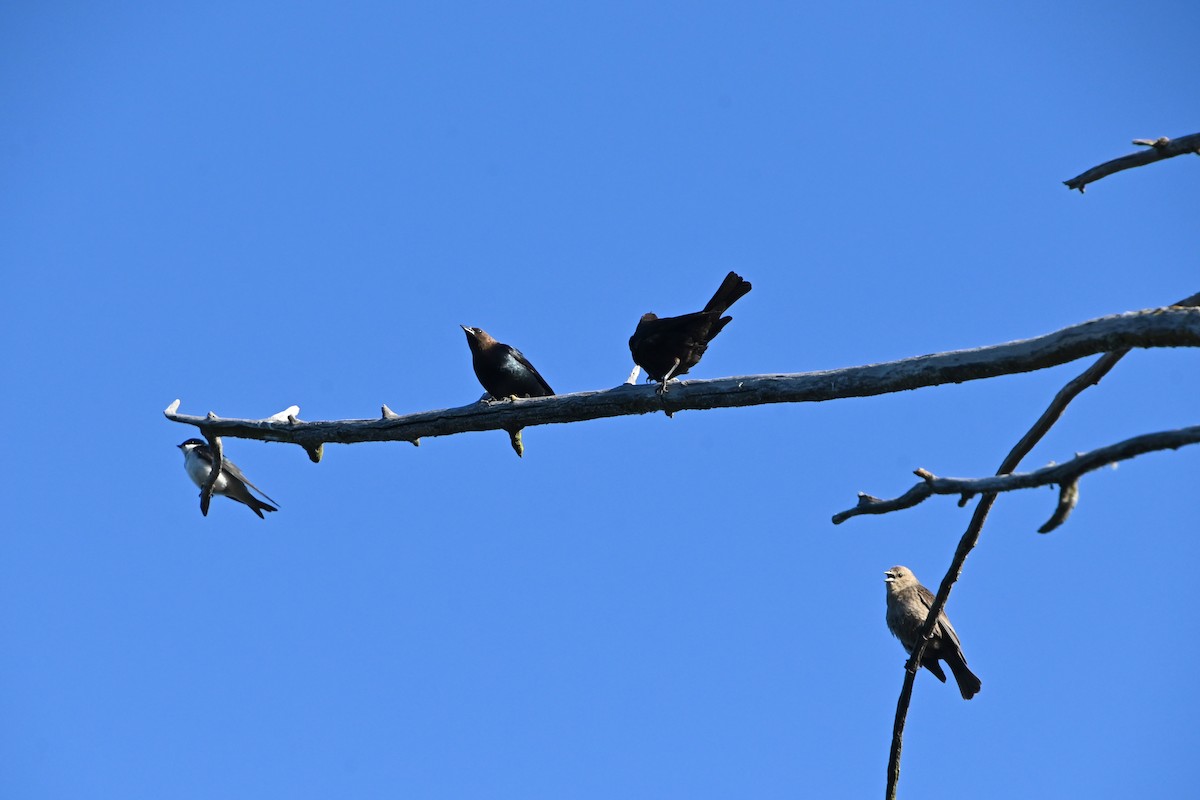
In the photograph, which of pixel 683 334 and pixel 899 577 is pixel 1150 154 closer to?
pixel 683 334

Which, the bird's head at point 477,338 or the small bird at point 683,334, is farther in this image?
the bird's head at point 477,338

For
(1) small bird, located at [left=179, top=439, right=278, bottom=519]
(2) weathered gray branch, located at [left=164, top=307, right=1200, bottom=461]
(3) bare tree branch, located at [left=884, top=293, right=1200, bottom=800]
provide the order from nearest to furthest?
(2) weathered gray branch, located at [left=164, top=307, right=1200, bottom=461]
(3) bare tree branch, located at [left=884, top=293, right=1200, bottom=800]
(1) small bird, located at [left=179, top=439, right=278, bottom=519]

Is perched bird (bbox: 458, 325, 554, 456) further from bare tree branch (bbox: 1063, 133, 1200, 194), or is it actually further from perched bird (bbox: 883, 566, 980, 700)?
bare tree branch (bbox: 1063, 133, 1200, 194)

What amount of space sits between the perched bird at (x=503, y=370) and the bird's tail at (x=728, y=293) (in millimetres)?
1980

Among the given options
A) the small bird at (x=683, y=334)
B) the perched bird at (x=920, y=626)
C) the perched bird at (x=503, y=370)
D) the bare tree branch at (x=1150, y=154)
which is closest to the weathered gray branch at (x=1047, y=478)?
the bare tree branch at (x=1150, y=154)

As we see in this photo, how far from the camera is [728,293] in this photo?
720cm

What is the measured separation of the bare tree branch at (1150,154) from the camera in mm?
4160

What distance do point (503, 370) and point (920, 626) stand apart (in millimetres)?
3818

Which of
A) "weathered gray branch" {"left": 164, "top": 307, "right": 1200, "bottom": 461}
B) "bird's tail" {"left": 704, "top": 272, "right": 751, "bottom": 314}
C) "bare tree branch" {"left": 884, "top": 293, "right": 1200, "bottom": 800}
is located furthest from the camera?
"bird's tail" {"left": 704, "top": 272, "right": 751, "bottom": 314}

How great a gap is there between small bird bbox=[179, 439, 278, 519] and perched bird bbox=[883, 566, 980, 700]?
17.3 feet

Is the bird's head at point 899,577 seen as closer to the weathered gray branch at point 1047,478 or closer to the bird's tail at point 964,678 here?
the bird's tail at point 964,678

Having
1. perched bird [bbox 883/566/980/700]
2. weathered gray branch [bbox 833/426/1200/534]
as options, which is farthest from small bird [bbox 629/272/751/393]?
weathered gray branch [bbox 833/426/1200/534]

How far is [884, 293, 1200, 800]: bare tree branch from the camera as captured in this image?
4.44m

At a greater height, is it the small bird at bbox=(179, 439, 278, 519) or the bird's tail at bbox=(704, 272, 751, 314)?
the small bird at bbox=(179, 439, 278, 519)
